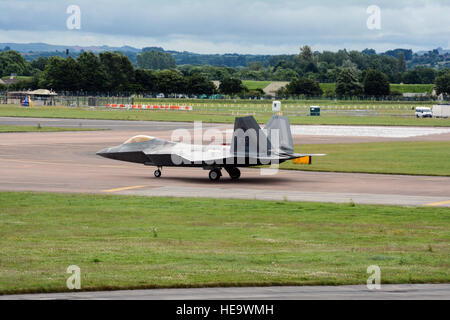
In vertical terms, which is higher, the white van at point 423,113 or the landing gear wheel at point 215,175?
the white van at point 423,113

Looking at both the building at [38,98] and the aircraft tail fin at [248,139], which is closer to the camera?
the aircraft tail fin at [248,139]

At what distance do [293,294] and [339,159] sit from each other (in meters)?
40.5

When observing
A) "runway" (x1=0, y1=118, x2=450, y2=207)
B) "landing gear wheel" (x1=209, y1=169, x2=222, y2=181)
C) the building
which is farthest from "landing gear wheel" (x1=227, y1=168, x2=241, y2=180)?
the building

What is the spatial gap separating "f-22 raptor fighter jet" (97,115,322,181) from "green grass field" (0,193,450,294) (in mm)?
8048

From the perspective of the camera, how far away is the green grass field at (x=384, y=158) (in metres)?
46.6

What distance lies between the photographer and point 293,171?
46281 millimetres

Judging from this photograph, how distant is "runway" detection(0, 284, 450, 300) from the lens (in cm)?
1362

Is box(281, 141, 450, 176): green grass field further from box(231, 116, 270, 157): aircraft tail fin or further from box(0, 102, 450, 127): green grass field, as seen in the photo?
box(0, 102, 450, 127): green grass field

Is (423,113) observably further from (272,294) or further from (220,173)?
(272,294)

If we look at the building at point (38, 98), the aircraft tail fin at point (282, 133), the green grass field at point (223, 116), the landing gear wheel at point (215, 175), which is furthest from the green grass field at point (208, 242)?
the building at point (38, 98)

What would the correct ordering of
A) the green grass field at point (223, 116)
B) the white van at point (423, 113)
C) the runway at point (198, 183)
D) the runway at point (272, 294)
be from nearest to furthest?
the runway at point (272, 294) → the runway at point (198, 183) → the green grass field at point (223, 116) → the white van at point (423, 113)

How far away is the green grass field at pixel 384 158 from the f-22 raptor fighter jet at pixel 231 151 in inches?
258

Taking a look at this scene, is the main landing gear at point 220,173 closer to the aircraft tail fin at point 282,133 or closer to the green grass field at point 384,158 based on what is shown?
the aircraft tail fin at point 282,133
